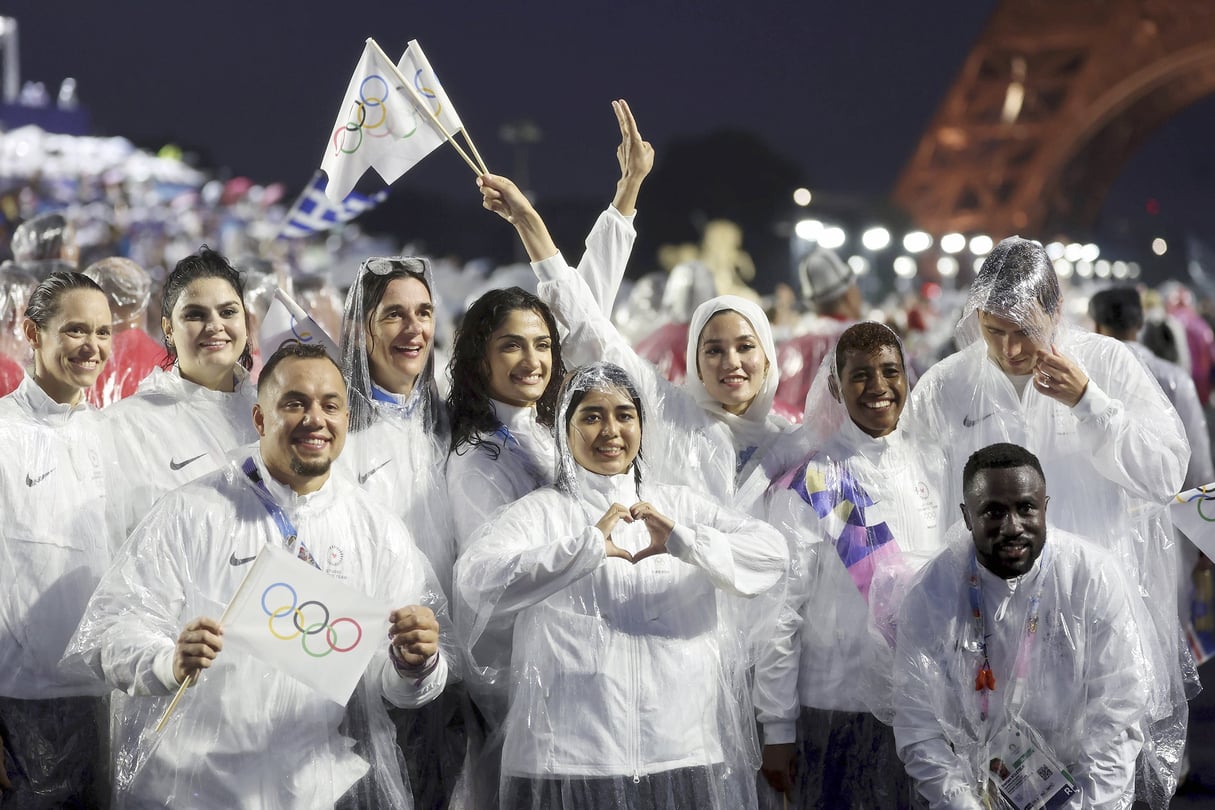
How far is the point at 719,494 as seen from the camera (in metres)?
4.40

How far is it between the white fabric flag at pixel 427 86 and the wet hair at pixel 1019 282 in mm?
1833

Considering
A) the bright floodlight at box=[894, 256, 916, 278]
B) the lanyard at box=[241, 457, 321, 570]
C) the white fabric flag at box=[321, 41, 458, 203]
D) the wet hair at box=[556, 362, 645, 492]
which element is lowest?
the lanyard at box=[241, 457, 321, 570]

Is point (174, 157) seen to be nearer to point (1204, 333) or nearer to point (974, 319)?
point (1204, 333)

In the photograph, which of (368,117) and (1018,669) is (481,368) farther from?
(1018,669)

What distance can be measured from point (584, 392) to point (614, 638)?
0.67 meters

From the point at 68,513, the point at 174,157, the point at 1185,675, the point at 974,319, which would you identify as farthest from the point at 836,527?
the point at 174,157

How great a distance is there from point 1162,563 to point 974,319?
98cm

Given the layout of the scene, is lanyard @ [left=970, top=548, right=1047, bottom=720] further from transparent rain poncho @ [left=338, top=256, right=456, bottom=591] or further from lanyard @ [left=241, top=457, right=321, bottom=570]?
lanyard @ [left=241, top=457, right=321, bottom=570]

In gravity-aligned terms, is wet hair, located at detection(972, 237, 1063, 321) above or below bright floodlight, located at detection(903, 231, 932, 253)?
below

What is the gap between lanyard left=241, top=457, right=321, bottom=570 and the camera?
352 centimetres

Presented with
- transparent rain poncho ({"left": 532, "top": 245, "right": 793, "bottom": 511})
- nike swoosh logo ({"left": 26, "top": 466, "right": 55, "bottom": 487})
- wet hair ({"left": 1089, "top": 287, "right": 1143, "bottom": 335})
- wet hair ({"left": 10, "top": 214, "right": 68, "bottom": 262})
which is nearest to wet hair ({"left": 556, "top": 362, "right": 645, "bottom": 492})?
transparent rain poncho ({"left": 532, "top": 245, "right": 793, "bottom": 511})

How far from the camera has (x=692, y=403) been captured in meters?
4.65

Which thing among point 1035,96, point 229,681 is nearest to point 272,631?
point 229,681

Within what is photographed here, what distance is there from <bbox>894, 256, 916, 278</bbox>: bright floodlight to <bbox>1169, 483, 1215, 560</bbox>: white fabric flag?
1180 inches
